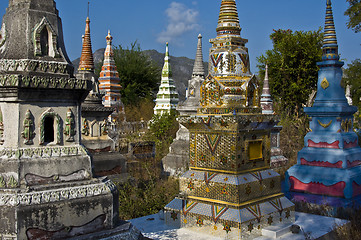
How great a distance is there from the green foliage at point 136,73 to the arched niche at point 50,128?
29.4 meters

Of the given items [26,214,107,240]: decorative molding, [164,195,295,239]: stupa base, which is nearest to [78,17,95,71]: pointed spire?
[164,195,295,239]: stupa base

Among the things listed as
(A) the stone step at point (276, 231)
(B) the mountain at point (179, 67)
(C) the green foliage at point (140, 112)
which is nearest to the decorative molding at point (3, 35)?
(A) the stone step at point (276, 231)

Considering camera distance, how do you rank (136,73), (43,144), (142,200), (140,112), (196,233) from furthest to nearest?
1. (136,73)
2. (140,112)
3. (142,200)
4. (196,233)
5. (43,144)

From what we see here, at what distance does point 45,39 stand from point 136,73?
31.6m

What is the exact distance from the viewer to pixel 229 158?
713 cm

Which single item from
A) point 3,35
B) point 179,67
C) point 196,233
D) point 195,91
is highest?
point 179,67

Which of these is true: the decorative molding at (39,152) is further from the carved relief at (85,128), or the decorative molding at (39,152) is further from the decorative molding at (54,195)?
the carved relief at (85,128)

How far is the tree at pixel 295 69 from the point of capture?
24.1 metres

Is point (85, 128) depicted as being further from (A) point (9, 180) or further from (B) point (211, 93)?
(A) point (9, 180)

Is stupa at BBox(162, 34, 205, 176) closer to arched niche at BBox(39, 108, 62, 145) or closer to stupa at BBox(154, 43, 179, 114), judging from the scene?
stupa at BBox(154, 43, 179, 114)

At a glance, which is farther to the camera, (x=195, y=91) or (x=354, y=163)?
(x=195, y=91)

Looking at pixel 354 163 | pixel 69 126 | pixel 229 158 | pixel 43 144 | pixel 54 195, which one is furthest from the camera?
pixel 354 163

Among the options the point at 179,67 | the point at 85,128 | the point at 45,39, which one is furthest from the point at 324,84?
the point at 179,67

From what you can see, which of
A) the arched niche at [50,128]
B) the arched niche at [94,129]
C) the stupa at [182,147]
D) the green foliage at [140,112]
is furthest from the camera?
the green foliage at [140,112]
